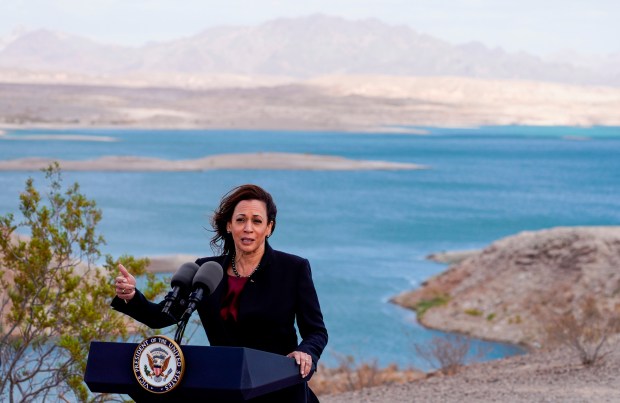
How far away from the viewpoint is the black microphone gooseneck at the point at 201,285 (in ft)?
9.28

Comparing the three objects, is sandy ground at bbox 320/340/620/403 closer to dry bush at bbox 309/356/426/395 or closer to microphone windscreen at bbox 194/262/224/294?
dry bush at bbox 309/356/426/395

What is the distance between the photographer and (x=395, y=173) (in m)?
54.6

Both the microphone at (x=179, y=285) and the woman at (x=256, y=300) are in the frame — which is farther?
the woman at (x=256, y=300)

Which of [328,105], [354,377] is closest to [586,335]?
[354,377]

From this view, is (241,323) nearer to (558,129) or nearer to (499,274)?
(499,274)

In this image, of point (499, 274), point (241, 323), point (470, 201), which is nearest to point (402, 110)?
point (470, 201)

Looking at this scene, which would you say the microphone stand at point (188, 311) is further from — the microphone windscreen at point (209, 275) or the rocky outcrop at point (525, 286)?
the rocky outcrop at point (525, 286)

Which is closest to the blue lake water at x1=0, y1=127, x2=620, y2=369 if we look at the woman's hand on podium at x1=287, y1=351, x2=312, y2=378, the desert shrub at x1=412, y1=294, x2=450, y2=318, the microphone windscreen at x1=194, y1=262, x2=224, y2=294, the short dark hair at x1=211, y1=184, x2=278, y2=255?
the desert shrub at x1=412, y1=294, x2=450, y2=318

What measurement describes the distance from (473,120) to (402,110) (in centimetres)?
838

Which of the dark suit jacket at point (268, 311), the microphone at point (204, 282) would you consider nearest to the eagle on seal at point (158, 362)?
the microphone at point (204, 282)

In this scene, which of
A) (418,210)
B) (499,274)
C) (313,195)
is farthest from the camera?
(313,195)

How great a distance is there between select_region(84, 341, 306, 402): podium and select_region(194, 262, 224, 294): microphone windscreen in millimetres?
223

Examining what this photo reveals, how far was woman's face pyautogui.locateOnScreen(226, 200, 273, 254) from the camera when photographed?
3211 millimetres

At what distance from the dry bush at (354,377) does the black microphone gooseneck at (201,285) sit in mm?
8007
